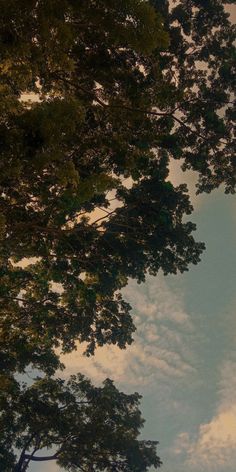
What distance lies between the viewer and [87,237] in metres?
14.7

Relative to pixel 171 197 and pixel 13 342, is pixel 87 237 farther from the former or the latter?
pixel 13 342

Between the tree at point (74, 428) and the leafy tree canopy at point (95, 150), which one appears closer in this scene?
the leafy tree canopy at point (95, 150)

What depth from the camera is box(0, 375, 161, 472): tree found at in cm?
1936

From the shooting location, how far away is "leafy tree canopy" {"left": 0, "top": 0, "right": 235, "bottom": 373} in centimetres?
641

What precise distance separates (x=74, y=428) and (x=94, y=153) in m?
14.2

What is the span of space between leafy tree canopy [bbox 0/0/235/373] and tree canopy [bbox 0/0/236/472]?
34 mm

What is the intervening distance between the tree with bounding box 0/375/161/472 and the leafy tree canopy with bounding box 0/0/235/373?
193 cm

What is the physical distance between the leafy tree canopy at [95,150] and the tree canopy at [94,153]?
3cm

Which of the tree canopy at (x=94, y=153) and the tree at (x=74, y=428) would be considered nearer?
the tree canopy at (x=94, y=153)

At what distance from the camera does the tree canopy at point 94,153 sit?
253 inches

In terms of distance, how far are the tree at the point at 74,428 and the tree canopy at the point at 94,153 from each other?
0.30m

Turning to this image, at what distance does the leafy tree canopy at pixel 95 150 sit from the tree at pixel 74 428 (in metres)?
1.93

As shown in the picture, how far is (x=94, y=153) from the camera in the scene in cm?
1097

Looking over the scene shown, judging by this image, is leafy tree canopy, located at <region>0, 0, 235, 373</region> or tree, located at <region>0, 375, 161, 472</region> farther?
tree, located at <region>0, 375, 161, 472</region>
